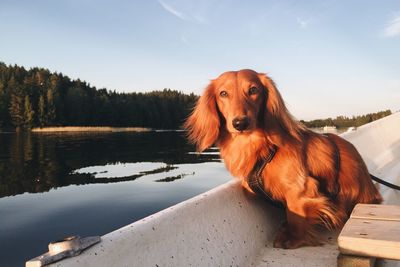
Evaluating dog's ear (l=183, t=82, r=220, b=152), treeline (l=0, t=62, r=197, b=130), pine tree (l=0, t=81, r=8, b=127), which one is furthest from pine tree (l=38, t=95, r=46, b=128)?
dog's ear (l=183, t=82, r=220, b=152)

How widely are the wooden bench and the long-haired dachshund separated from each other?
1.80 ft

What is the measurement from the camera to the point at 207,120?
290cm

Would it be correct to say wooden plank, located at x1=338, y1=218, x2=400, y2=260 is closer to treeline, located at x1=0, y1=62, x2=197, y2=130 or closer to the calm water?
the calm water

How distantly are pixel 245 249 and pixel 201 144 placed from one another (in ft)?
2.83

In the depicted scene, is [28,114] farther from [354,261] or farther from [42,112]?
[354,261]

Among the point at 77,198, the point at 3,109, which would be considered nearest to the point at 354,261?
the point at 77,198

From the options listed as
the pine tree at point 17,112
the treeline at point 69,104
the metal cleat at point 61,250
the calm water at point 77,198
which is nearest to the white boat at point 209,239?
the metal cleat at point 61,250

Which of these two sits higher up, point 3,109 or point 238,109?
point 3,109

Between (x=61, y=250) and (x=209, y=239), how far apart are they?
115 cm

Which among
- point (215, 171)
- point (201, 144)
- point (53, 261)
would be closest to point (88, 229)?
point (201, 144)

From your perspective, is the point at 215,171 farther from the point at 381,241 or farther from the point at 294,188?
the point at 381,241

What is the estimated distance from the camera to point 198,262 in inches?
82.4

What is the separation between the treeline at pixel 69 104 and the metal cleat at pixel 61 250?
7145 centimetres

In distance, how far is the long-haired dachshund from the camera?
2656 mm
